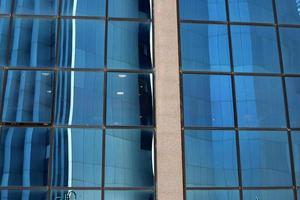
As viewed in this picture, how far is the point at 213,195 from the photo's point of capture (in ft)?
54.4

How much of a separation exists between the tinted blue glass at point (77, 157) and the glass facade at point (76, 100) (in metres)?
0.04

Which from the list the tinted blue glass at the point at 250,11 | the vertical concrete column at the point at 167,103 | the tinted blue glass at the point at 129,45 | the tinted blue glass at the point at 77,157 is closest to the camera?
the tinted blue glass at the point at 77,157

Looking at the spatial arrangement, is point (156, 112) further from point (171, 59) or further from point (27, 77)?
point (27, 77)

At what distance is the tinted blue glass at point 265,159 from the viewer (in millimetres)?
16891

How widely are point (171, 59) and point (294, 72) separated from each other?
195 inches

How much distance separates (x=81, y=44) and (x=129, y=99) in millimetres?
2817

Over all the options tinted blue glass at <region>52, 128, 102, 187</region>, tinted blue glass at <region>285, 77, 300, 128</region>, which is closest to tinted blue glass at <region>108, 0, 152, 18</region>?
tinted blue glass at <region>52, 128, 102, 187</region>

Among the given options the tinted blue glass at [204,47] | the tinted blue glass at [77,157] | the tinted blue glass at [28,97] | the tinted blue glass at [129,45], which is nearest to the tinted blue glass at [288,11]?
the tinted blue glass at [204,47]

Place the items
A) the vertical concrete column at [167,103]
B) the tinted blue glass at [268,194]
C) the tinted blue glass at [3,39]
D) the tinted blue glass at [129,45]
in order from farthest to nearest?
the tinted blue glass at [129,45], the tinted blue glass at [3,39], the tinted blue glass at [268,194], the vertical concrete column at [167,103]

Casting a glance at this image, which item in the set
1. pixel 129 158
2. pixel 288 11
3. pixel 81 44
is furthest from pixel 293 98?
pixel 81 44

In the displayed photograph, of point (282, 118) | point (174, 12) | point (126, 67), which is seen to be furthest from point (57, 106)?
point (282, 118)

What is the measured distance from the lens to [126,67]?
57.7 ft

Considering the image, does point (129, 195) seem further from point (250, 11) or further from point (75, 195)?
point (250, 11)

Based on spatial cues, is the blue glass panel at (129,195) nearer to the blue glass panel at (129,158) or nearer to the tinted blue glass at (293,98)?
the blue glass panel at (129,158)
